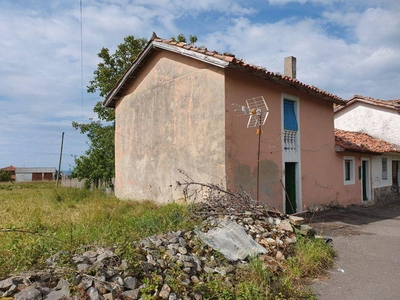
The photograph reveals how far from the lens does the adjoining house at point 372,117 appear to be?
714 inches

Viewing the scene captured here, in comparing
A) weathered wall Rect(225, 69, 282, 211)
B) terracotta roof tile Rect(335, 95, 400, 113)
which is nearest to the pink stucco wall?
weathered wall Rect(225, 69, 282, 211)

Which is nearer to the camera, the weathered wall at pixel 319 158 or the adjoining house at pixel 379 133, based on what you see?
the weathered wall at pixel 319 158

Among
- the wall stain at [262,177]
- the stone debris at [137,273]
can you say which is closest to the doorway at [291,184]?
the wall stain at [262,177]

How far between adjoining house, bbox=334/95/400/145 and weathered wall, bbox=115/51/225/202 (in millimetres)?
12935

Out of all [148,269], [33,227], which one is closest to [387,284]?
[148,269]

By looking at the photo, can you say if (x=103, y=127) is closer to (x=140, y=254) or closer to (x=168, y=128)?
(x=168, y=128)

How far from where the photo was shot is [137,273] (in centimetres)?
407

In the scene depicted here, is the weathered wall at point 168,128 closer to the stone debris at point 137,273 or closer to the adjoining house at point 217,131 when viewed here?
the adjoining house at point 217,131

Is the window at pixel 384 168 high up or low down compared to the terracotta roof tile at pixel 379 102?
down

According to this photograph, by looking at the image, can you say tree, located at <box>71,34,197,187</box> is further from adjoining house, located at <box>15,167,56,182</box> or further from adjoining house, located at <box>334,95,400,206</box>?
adjoining house, located at <box>15,167,56,182</box>

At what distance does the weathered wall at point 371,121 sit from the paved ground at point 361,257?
8462 mm

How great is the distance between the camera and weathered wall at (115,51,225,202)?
934cm

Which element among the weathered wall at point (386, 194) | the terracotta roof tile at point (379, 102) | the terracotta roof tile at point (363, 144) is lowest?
the weathered wall at point (386, 194)

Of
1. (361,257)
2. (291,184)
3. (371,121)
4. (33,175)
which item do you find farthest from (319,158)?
(33,175)
